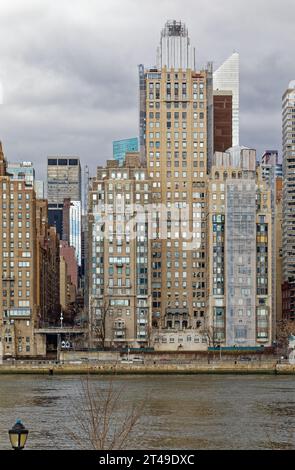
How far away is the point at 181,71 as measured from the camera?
191m

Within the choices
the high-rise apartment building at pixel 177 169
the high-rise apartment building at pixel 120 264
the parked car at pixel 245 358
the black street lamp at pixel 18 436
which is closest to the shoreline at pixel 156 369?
the parked car at pixel 245 358

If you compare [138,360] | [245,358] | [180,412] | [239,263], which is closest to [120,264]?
[239,263]

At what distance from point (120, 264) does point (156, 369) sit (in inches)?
1112

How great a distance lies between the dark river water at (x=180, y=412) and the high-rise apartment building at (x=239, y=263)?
4286 cm

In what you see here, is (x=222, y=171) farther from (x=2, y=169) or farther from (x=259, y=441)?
(x=259, y=441)

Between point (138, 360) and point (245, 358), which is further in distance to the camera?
point (245, 358)

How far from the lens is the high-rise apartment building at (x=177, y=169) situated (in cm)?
18475

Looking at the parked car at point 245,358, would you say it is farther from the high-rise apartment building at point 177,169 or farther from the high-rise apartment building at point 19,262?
the high-rise apartment building at point 19,262

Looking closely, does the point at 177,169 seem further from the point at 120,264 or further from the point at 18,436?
the point at 18,436

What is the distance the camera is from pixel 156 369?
150000 mm

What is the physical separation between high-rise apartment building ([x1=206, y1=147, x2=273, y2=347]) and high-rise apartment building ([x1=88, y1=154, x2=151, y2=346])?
35.2 feet

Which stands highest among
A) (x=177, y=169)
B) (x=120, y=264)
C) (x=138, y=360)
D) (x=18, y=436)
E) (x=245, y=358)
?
(x=177, y=169)

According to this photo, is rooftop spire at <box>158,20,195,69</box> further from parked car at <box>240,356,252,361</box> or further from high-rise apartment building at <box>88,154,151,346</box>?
parked car at <box>240,356,252,361</box>
